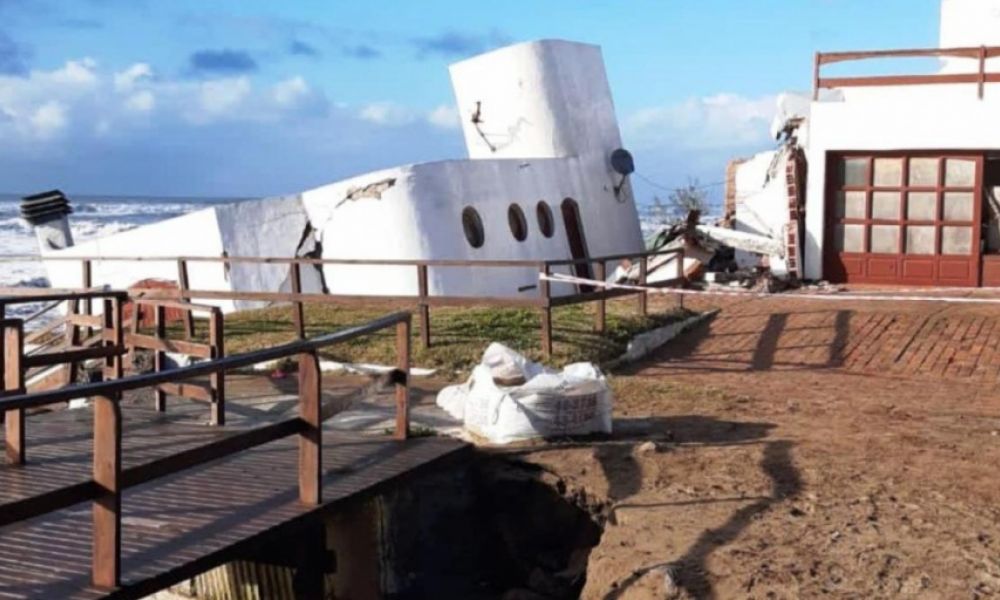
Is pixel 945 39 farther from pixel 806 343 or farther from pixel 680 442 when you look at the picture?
pixel 680 442

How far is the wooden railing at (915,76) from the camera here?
1723 cm

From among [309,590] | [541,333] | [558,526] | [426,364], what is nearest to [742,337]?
[541,333]

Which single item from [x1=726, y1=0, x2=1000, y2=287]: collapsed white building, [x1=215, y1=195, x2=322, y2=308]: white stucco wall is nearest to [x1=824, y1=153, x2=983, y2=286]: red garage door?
[x1=726, y1=0, x2=1000, y2=287]: collapsed white building

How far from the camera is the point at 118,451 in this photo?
A: 16.9ft

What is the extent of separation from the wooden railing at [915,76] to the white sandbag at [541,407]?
36.1 feet

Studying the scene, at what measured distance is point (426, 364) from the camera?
470 inches

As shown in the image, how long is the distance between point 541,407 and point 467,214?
905 centimetres

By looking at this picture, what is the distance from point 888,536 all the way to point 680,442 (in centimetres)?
244

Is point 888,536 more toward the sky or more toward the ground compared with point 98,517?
more toward the ground

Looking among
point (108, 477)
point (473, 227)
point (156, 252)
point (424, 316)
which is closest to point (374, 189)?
point (473, 227)

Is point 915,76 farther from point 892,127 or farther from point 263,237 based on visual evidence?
point 263,237

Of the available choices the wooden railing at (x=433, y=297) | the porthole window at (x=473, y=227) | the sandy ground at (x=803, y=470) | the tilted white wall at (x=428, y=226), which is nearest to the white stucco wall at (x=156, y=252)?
the tilted white wall at (x=428, y=226)

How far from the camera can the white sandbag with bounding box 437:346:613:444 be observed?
Answer: 8375mm

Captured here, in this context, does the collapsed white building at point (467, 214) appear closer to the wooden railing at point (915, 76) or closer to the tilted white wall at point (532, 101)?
the tilted white wall at point (532, 101)
